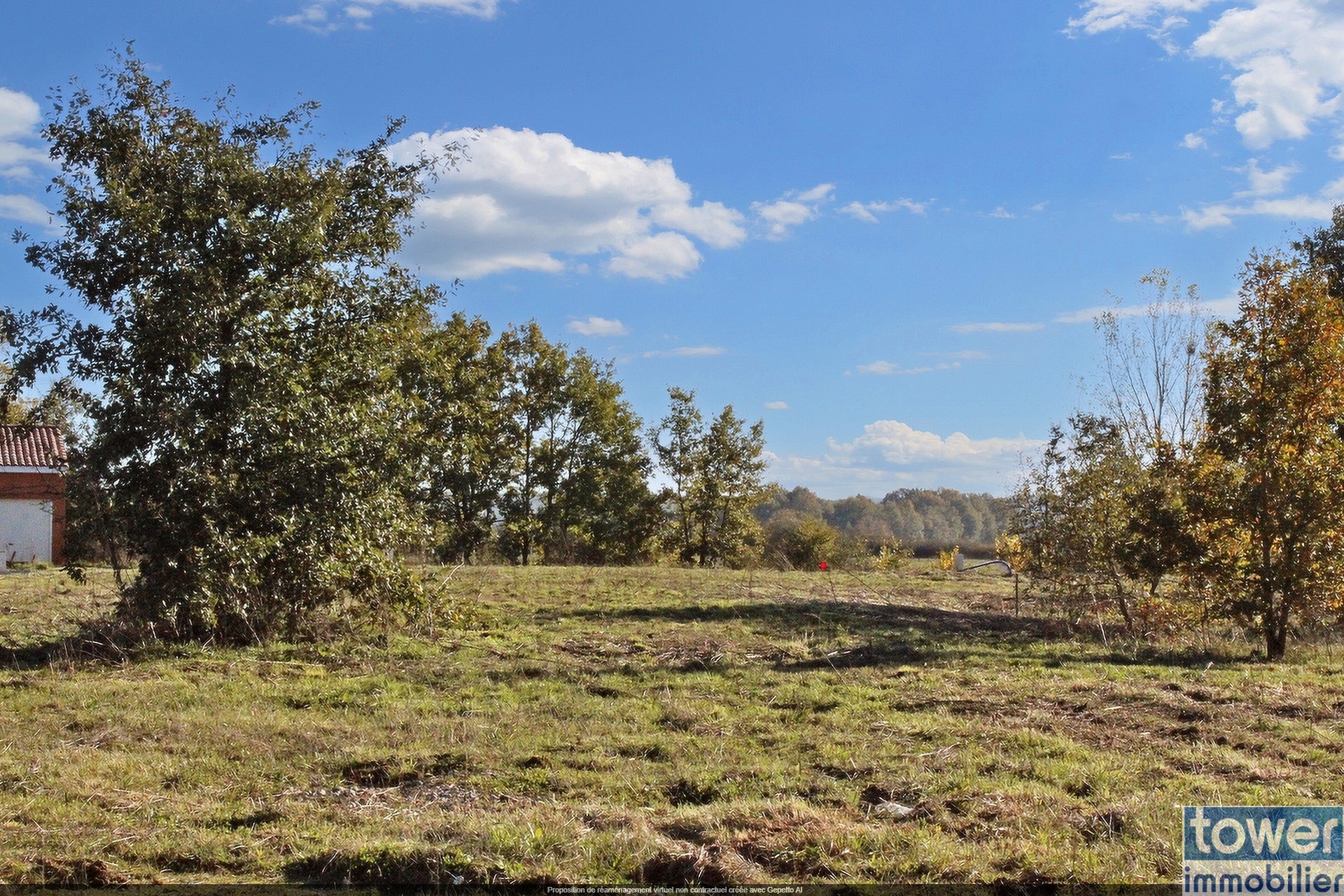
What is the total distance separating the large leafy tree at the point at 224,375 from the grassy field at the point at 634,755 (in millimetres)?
A: 925

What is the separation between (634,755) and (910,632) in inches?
302

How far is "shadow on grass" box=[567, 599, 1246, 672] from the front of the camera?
11.8 meters

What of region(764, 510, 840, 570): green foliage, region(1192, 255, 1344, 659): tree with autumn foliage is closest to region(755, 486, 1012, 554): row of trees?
region(764, 510, 840, 570): green foliage

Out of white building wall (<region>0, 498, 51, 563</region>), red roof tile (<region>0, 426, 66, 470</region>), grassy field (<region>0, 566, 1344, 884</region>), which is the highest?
red roof tile (<region>0, 426, 66, 470</region>)

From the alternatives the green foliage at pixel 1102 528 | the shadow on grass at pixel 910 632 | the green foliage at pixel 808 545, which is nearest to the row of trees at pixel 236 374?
the shadow on grass at pixel 910 632

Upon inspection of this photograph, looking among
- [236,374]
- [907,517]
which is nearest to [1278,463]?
[236,374]

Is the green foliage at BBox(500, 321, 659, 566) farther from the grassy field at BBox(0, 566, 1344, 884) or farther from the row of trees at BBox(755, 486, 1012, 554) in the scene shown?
the row of trees at BBox(755, 486, 1012, 554)

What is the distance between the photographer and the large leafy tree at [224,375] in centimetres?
1099

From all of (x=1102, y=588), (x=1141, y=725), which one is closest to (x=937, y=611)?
(x=1102, y=588)

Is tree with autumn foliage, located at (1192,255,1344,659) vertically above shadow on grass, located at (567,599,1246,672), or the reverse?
tree with autumn foliage, located at (1192,255,1344,659)

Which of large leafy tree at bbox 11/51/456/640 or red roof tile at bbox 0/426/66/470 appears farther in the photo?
red roof tile at bbox 0/426/66/470

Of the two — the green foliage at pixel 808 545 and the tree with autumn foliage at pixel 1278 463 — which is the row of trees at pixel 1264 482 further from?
the green foliage at pixel 808 545

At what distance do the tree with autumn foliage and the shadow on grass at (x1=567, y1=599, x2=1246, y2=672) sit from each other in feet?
3.81

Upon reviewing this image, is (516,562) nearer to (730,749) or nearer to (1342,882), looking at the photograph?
(730,749)
